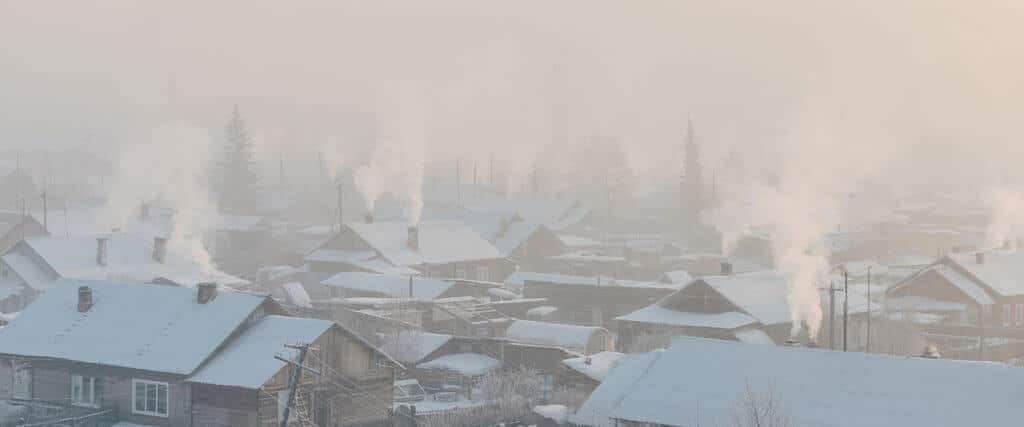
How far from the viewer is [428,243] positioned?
78.2 metres

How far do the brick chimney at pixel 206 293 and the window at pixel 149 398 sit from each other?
9.53 ft

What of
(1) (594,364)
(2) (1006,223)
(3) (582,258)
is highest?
(2) (1006,223)

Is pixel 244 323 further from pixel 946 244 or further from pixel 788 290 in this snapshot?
pixel 946 244

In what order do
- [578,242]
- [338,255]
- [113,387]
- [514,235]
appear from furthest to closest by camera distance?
[578,242] → [514,235] → [338,255] → [113,387]

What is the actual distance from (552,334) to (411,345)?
665cm

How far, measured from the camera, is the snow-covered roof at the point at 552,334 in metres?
52.3

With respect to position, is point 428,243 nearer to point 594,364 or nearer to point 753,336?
point 753,336

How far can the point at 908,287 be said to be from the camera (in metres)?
64.8

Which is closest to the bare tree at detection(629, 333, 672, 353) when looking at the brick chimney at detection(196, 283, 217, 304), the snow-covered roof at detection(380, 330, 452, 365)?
the snow-covered roof at detection(380, 330, 452, 365)

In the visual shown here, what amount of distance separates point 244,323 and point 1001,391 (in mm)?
17487

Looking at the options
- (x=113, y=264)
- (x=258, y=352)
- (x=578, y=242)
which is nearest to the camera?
(x=258, y=352)

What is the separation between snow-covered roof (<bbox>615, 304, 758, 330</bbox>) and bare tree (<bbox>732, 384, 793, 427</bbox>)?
22.6 meters

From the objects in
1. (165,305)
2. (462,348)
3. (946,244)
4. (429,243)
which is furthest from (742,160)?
(165,305)

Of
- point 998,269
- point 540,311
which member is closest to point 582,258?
point 540,311
